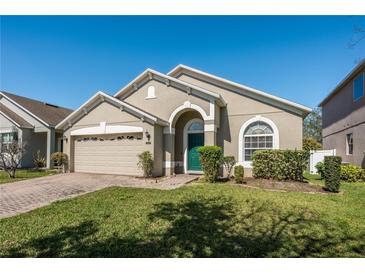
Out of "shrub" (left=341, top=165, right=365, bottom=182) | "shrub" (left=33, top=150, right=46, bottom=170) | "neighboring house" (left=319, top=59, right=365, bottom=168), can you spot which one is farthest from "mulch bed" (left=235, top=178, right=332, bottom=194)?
"shrub" (left=33, top=150, right=46, bottom=170)

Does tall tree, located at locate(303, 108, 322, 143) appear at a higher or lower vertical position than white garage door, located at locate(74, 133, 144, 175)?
higher

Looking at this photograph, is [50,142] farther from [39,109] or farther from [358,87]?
[358,87]

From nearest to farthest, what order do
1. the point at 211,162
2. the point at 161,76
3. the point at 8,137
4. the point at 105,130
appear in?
the point at 211,162, the point at 105,130, the point at 161,76, the point at 8,137

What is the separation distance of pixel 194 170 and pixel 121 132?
16.7ft

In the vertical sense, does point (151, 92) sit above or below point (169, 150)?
above

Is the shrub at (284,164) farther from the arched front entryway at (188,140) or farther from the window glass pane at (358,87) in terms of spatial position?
the window glass pane at (358,87)

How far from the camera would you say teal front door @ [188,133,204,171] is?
13.1m

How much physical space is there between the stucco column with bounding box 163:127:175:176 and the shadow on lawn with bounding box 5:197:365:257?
22.7 ft

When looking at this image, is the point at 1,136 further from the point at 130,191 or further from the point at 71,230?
the point at 71,230

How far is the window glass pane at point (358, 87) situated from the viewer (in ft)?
44.2

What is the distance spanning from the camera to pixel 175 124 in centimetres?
1338

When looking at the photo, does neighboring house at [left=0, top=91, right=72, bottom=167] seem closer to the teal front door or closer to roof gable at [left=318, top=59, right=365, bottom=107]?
the teal front door

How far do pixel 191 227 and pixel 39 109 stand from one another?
70.4 ft

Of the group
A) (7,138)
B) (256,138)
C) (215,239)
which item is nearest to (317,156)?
(256,138)
